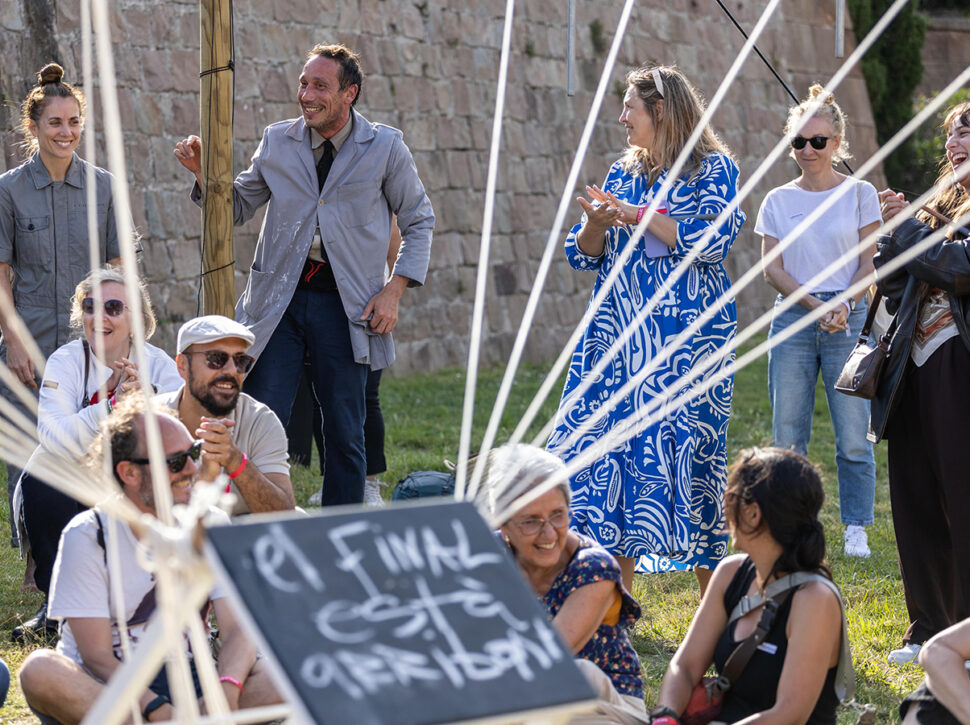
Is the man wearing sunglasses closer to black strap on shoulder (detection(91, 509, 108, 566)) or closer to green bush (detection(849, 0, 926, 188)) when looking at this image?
black strap on shoulder (detection(91, 509, 108, 566))

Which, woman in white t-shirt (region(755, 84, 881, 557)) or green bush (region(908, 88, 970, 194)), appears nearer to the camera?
woman in white t-shirt (region(755, 84, 881, 557))

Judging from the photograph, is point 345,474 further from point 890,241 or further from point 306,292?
point 890,241

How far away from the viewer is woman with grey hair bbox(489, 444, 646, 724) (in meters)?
3.02

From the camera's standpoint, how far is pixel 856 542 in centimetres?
561

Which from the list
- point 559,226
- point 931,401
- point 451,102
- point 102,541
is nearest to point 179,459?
point 102,541

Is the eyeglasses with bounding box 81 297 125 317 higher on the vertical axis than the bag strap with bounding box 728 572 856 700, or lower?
higher

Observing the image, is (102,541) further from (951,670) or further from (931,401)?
(931,401)

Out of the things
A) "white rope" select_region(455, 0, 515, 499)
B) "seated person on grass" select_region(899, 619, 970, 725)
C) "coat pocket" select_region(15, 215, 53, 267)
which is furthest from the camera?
"coat pocket" select_region(15, 215, 53, 267)

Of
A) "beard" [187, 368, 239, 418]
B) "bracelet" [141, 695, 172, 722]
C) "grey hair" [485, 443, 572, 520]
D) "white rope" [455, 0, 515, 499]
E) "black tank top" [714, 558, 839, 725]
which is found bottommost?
"bracelet" [141, 695, 172, 722]

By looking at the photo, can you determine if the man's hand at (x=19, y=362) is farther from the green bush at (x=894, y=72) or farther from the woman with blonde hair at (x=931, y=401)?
the green bush at (x=894, y=72)

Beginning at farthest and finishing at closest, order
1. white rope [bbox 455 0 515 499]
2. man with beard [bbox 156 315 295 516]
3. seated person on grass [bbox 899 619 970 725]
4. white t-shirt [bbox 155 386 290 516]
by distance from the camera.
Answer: white t-shirt [bbox 155 386 290 516] → man with beard [bbox 156 315 295 516] → seated person on grass [bbox 899 619 970 725] → white rope [bbox 455 0 515 499]

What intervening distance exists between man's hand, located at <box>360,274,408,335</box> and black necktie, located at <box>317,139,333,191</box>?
450 mm

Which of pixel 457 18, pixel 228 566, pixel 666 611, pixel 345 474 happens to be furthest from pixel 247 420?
pixel 457 18

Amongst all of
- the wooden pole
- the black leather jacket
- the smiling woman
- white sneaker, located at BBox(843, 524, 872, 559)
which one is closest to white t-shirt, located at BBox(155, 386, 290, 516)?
the wooden pole
